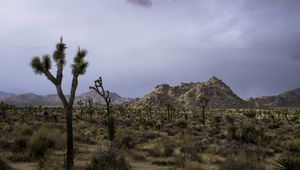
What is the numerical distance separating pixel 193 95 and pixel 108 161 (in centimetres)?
→ 13246

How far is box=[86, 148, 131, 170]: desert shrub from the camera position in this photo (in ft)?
36.4

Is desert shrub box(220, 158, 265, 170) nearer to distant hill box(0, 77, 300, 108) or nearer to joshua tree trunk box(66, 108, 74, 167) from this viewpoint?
joshua tree trunk box(66, 108, 74, 167)

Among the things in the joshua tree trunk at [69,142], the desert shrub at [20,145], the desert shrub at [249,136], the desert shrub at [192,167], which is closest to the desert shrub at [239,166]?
the desert shrub at [192,167]

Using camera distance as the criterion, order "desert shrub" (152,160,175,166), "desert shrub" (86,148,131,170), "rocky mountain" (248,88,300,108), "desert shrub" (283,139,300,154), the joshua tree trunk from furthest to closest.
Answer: "rocky mountain" (248,88,300,108)
"desert shrub" (283,139,300,154)
"desert shrub" (152,160,175,166)
the joshua tree trunk
"desert shrub" (86,148,131,170)

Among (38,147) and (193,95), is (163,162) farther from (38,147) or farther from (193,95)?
(193,95)

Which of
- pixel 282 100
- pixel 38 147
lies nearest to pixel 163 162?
pixel 38 147

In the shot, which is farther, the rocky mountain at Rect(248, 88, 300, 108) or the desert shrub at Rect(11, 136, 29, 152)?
the rocky mountain at Rect(248, 88, 300, 108)

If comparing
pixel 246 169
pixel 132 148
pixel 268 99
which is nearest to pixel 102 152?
pixel 246 169

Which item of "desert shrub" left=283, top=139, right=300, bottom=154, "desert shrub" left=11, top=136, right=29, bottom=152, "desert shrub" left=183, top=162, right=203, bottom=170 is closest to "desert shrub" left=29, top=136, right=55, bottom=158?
"desert shrub" left=11, top=136, right=29, bottom=152

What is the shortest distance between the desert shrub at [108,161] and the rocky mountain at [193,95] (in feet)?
386

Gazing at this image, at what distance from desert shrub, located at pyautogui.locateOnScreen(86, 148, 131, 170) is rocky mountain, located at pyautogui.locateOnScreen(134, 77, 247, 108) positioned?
118 meters

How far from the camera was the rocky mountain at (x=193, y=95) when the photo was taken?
447 ft

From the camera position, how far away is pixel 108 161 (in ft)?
37.1

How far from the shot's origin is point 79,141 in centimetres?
2014
